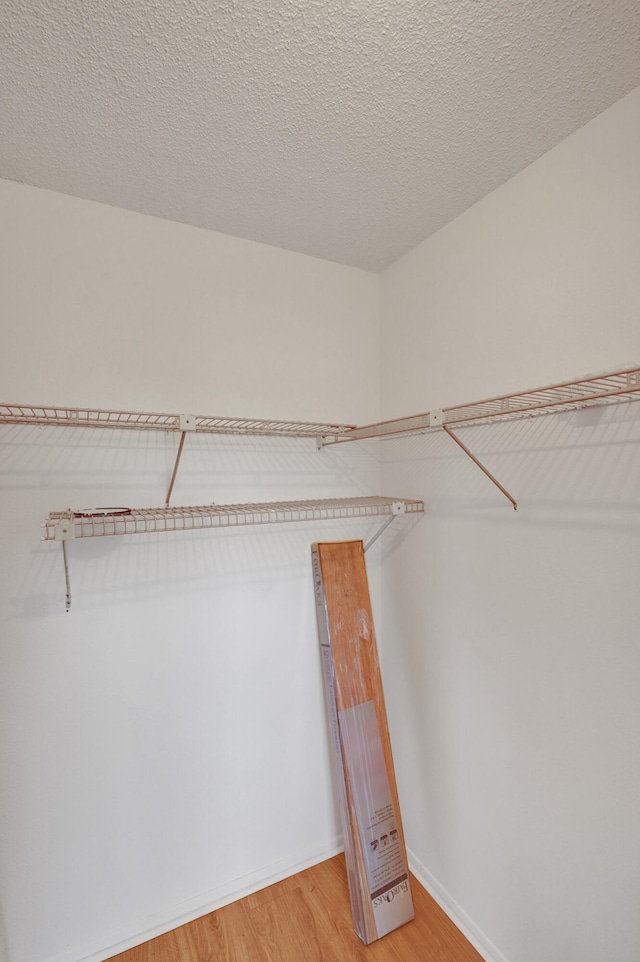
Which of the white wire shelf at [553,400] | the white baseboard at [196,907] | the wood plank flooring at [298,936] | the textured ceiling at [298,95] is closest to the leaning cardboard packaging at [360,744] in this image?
the wood plank flooring at [298,936]

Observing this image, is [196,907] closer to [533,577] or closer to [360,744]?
[360,744]

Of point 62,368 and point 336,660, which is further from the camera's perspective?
point 336,660

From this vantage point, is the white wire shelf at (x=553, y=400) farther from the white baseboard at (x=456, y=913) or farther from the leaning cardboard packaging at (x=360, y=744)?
the white baseboard at (x=456, y=913)

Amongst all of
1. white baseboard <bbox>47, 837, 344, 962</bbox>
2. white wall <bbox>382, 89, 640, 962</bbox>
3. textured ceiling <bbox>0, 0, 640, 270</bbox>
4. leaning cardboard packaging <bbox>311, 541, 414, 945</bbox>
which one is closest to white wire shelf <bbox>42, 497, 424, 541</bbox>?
leaning cardboard packaging <bbox>311, 541, 414, 945</bbox>

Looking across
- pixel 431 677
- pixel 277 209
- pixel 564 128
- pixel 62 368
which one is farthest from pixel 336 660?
pixel 564 128

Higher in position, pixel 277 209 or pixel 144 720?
pixel 277 209

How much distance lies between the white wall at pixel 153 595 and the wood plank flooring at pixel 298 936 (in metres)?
0.07

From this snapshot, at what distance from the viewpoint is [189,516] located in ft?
4.33

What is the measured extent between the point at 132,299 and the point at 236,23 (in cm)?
85

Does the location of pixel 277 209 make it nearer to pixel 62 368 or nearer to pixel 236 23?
pixel 236 23

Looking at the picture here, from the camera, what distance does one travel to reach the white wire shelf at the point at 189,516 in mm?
1200

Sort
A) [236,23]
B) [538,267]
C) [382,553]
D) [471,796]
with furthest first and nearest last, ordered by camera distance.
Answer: [382,553], [471,796], [538,267], [236,23]

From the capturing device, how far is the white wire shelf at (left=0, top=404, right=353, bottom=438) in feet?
4.05

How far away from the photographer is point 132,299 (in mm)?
1505
